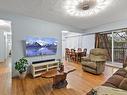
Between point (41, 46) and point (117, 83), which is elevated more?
point (41, 46)

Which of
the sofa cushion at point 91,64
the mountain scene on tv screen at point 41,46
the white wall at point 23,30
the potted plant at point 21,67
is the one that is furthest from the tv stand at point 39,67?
the sofa cushion at point 91,64

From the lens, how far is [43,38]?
181 inches

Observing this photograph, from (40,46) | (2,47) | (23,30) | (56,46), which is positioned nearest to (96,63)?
(56,46)

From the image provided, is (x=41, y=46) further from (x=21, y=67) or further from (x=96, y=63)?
(x=96, y=63)

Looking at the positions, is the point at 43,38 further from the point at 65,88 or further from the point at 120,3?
the point at 120,3

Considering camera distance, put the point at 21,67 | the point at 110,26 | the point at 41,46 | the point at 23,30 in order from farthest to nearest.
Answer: the point at 110,26 → the point at 41,46 → the point at 23,30 → the point at 21,67

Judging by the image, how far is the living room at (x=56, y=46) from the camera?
2.93 meters

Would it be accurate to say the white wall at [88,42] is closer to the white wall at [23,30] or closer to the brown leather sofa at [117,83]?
the white wall at [23,30]

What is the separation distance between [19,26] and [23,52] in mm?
1011

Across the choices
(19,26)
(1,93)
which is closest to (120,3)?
(19,26)

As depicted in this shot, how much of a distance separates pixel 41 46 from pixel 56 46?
0.80m

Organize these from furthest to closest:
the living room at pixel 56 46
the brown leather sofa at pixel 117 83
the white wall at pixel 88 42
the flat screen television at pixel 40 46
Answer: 1. the white wall at pixel 88 42
2. the flat screen television at pixel 40 46
3. the living room at pixel 56 46
4. the brown leather sofa at pixel 117 83

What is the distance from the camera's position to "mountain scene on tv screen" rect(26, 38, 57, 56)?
418 cm

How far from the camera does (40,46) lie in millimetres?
4473
